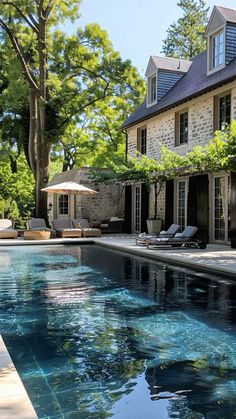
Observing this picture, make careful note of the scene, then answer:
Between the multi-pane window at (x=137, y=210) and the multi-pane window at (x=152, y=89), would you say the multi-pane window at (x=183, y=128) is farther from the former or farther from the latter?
the multi-pane window at (x=137, y=210)

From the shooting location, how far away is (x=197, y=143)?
16.8 m

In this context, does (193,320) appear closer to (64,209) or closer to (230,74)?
(230,74)

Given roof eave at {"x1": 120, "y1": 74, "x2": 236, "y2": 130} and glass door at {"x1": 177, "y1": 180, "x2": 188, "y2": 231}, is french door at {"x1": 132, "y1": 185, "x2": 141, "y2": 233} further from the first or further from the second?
glass door at {"x1": 177, "y1": 180, "x2": 188, "y2": 231}

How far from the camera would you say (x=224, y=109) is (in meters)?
15.4

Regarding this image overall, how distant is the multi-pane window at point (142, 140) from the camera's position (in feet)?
70.8

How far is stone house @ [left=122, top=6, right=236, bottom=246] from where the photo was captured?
15.0 meters

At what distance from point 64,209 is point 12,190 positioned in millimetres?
6815

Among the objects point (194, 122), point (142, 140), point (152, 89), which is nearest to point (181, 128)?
point (194, 122)

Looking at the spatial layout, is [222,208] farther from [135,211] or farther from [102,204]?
[102,204]

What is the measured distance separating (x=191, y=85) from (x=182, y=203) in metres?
4.67

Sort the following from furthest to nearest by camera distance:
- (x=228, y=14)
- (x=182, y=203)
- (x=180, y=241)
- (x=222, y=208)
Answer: (x=182, y=203) < (x=228, y=14) < (x=222, y=208) < (x=180, y=241)

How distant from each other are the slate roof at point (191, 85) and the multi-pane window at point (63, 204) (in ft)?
17.8

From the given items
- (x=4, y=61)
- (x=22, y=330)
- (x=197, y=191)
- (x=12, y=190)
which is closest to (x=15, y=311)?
(x=22, y=330)

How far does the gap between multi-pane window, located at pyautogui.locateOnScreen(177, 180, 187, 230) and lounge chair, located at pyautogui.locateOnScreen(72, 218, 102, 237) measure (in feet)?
12.8
